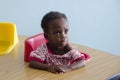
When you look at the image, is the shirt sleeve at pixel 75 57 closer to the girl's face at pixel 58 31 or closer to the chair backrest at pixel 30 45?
the girl's face at pixel 58 31

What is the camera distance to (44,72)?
1.15 meters

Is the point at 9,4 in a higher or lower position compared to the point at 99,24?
higher

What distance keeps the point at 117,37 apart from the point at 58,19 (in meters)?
1.48

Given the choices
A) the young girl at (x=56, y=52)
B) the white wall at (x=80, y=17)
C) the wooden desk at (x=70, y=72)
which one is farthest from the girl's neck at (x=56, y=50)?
the white wall at (x=80, y=17)

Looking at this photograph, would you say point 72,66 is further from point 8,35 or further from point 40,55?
point 8,35

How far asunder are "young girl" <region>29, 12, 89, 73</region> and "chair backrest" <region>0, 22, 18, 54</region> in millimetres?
383

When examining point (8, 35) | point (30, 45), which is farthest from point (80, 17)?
point (30, 45)

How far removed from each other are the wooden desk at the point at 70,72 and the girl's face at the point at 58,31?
142mm

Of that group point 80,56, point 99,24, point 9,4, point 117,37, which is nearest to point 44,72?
point 80,56

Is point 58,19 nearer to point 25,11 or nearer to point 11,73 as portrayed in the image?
point 11,73

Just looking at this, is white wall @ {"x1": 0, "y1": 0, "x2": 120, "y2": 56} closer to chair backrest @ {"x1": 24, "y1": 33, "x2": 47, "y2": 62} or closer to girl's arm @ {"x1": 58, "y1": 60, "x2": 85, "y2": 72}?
chair backrest @ {"x1": 24, "y1": 33, "x2": 47, "y2": 62}

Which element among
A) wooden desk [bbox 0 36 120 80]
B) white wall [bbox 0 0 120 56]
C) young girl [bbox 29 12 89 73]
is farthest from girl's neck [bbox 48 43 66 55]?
white wall [bbox 0 0 120 56]

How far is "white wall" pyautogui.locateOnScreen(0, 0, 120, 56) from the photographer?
1982 millimetres

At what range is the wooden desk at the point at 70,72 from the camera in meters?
1.10
